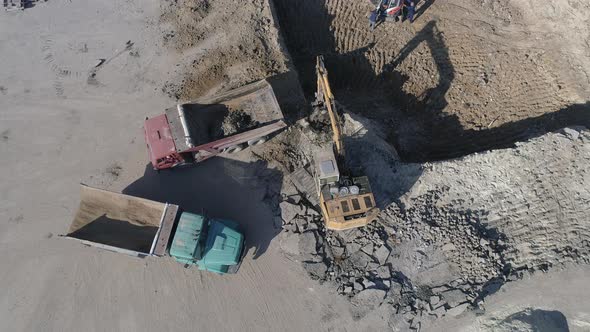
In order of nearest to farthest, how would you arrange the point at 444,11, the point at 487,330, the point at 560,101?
1. the point at 487,330
2. the point at 560,101
3. the point at 444,11

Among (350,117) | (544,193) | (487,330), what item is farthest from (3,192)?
(544,193)

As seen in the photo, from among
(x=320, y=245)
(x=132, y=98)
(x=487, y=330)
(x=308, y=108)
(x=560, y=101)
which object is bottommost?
(x=487, y=330)

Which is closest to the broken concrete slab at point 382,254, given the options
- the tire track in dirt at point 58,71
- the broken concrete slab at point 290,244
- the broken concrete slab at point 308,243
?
the broken concrete slab at point 308,243

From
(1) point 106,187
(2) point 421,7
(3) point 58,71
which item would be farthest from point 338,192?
(3) point 58,71

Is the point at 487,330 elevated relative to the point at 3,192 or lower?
lower

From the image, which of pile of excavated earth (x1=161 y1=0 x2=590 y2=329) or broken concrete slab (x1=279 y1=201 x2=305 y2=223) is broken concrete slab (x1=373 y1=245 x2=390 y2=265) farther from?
broken concrete slab (x1=279 y1=201 x2=305 y2=223)

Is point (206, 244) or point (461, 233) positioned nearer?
point (206, 244)

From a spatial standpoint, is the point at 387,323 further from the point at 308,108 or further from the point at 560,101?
the point at 560,101

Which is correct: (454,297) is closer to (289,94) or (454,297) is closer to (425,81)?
(425,81)
